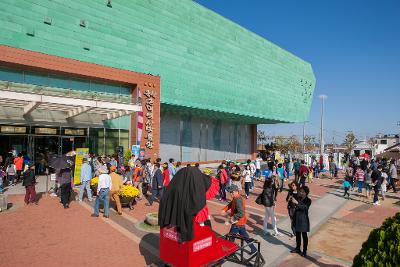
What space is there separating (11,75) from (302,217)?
66.7ft

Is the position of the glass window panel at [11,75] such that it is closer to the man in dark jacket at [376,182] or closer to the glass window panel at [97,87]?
the glass window panel at [97,87]

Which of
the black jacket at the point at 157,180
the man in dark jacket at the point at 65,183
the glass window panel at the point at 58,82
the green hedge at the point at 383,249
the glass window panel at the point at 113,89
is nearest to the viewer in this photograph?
the green hedge at the point at 383,249

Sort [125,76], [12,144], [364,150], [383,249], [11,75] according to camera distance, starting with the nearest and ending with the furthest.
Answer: [383,249] < [11,75] < [12,144] < [125,76] < [364,150]

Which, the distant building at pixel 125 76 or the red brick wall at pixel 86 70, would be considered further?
the distant building at pixel 125 76

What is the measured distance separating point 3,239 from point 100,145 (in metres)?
16.0

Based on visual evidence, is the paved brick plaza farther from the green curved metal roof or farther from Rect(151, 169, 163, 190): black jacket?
the green curved metal roof

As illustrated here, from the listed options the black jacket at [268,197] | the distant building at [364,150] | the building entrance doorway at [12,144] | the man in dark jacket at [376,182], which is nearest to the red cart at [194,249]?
the black jacket at [268,197]

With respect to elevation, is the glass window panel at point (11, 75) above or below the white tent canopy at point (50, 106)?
above

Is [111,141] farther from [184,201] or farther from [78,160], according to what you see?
[184,201]

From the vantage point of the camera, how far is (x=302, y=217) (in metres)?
7.88

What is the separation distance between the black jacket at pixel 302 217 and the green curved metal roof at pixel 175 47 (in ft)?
66.3

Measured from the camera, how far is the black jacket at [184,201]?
5531 millimetres

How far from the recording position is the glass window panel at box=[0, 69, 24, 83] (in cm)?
1903

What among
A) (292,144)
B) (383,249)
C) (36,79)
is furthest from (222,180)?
(292,144)
